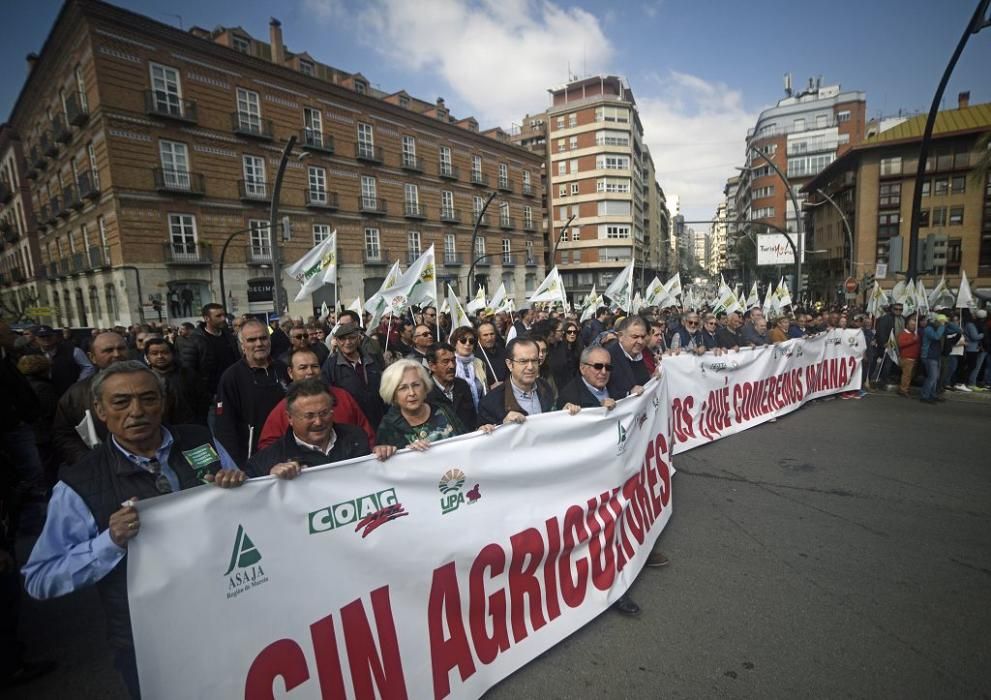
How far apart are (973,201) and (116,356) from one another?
4989 centimetres

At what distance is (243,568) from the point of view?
189 centimetres

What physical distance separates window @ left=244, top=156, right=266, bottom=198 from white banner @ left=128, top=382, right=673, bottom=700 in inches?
1110

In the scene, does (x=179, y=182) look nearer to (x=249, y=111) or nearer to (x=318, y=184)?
(x=249, y=111)

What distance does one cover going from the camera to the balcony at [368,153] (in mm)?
31283

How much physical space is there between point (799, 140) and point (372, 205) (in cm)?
5854

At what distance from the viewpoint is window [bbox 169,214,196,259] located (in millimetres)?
23125

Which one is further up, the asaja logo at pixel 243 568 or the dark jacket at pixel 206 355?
the dark jacket at pixel 206 355

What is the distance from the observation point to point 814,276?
4338cm

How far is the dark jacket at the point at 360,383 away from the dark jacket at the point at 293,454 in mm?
1791

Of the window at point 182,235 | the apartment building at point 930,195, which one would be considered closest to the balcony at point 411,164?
the window at point 182,235

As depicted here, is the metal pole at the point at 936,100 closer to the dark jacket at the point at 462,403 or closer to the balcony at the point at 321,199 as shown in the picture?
the dark jacket at the point at 462,403

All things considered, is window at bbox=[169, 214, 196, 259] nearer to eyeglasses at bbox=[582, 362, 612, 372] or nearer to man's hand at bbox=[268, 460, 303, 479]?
eyeglasses at bbox=[582, 362, 612, 372]

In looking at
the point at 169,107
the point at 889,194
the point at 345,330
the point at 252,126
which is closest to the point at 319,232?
the point at 252,126

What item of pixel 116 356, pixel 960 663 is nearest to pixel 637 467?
pixel 960 663
